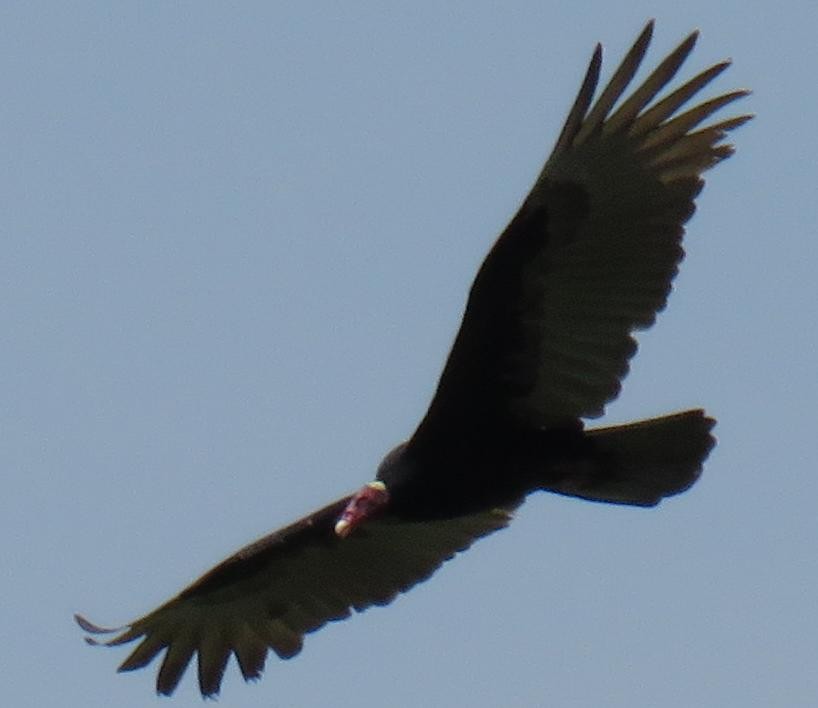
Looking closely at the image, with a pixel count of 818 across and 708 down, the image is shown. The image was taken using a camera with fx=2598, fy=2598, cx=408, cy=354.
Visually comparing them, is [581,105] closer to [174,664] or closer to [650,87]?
[650,87]

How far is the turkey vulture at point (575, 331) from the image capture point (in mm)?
9773

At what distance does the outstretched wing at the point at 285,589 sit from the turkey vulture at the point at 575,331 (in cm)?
30

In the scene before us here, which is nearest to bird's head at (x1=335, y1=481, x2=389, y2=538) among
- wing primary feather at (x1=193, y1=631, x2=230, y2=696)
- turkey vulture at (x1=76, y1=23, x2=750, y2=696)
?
turkey vulture at (x1=76, y1=23, x2=750, y2=696)

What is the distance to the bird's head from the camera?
33.6ft

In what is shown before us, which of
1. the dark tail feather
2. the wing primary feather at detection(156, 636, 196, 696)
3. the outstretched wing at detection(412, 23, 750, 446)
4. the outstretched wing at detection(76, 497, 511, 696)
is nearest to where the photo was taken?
the outstretched wing at detection(412, 23, 750, 446)

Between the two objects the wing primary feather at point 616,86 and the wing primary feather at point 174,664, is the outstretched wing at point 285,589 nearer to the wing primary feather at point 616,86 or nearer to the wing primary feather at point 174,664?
the wing primary feather at point 174,664

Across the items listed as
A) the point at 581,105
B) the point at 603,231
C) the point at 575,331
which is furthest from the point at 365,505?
the point at 581,105

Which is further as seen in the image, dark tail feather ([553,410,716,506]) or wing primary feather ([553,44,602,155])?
dark tail feather ([553,410,716,506])

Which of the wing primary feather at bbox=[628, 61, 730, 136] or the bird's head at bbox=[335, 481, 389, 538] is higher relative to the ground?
the wing primary feather at bbox=[628, 61, 730, 136]

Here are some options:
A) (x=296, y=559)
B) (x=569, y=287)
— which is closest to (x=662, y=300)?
(x=569, y=287)

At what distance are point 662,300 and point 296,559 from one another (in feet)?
7.48

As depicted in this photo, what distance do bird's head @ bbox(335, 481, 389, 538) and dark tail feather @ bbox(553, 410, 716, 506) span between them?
0.73 meters

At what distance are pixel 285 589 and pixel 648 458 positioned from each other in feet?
6.48

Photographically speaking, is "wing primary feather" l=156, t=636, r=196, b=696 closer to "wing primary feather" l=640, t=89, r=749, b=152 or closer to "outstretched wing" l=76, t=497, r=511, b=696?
"outstretched wing" l=76, t=497, r=511, b=696
